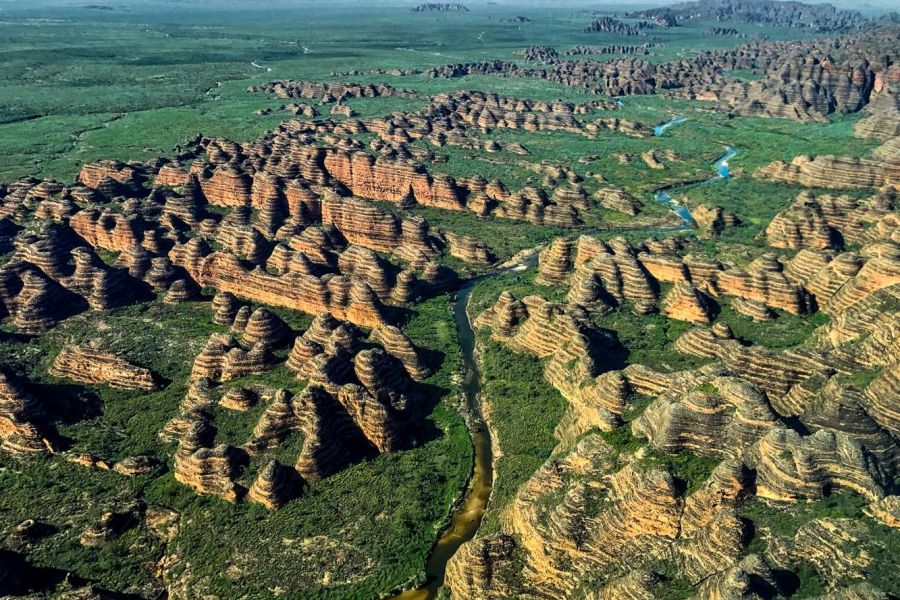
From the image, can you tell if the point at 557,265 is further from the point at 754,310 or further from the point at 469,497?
the point at 469,497

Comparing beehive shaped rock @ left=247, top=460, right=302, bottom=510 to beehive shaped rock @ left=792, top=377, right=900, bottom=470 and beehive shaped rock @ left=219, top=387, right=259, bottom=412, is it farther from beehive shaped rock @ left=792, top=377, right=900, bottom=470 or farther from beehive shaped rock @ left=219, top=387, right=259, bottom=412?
beehive shaped rock @ left=792, top=377, right=900, bottom=470

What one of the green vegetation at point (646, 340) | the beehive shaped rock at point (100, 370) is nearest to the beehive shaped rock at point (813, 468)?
the green vegetation at point (646, 340)

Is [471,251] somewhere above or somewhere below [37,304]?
Result: below

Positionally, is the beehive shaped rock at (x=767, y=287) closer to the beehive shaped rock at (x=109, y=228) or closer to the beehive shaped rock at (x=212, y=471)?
the beehive shaped rock at (x=212, y=471)

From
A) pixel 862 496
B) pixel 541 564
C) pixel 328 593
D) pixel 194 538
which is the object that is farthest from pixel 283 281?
pixel 862 496

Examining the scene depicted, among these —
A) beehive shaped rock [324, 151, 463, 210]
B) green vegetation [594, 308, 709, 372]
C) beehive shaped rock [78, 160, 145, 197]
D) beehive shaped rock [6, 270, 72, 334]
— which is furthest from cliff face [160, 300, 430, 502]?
beehive shaped rock [78, 160, 145, 197]

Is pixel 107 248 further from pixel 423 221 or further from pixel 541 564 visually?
pixel 541 564

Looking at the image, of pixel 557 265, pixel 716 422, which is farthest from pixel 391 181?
pixel 716 422
